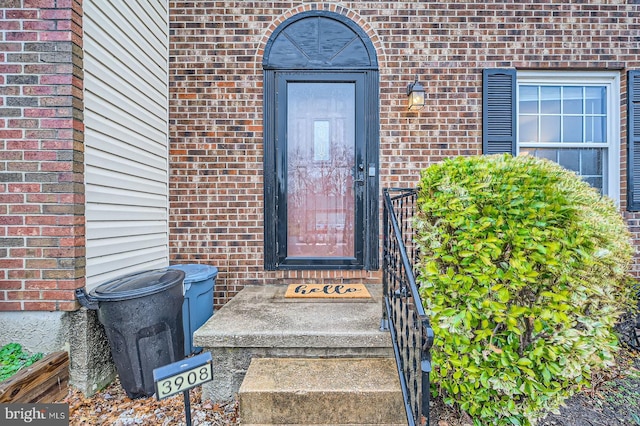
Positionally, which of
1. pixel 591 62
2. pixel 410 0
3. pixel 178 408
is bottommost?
pixel 178 408

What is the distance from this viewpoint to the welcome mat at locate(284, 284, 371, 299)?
2848 mm

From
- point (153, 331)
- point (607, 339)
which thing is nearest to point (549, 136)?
point (607, 339)

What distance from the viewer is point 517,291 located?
5.47 feet

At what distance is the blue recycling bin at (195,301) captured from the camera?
8.29 feet

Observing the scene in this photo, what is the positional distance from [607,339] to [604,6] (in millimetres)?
3594

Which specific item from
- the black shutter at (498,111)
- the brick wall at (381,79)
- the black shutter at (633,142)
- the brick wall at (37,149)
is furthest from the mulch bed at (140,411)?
the black shutter at (633,142)

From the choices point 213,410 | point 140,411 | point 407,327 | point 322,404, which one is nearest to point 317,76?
point 407,327

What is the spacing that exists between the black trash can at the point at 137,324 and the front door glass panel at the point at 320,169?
1439mm

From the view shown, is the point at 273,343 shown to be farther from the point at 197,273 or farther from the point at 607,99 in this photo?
the point at 607,99

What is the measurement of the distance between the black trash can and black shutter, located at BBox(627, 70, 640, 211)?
455 centimetres

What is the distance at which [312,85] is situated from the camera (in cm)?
331

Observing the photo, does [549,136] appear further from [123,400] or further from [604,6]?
[123,400]

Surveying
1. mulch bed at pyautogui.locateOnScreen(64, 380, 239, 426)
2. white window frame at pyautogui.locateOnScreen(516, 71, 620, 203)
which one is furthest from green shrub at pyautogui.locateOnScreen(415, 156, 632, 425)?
white window frame at pyautogui.locateOnScreen(516, 71, 620, 203)

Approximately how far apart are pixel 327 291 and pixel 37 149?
8.11 ft
